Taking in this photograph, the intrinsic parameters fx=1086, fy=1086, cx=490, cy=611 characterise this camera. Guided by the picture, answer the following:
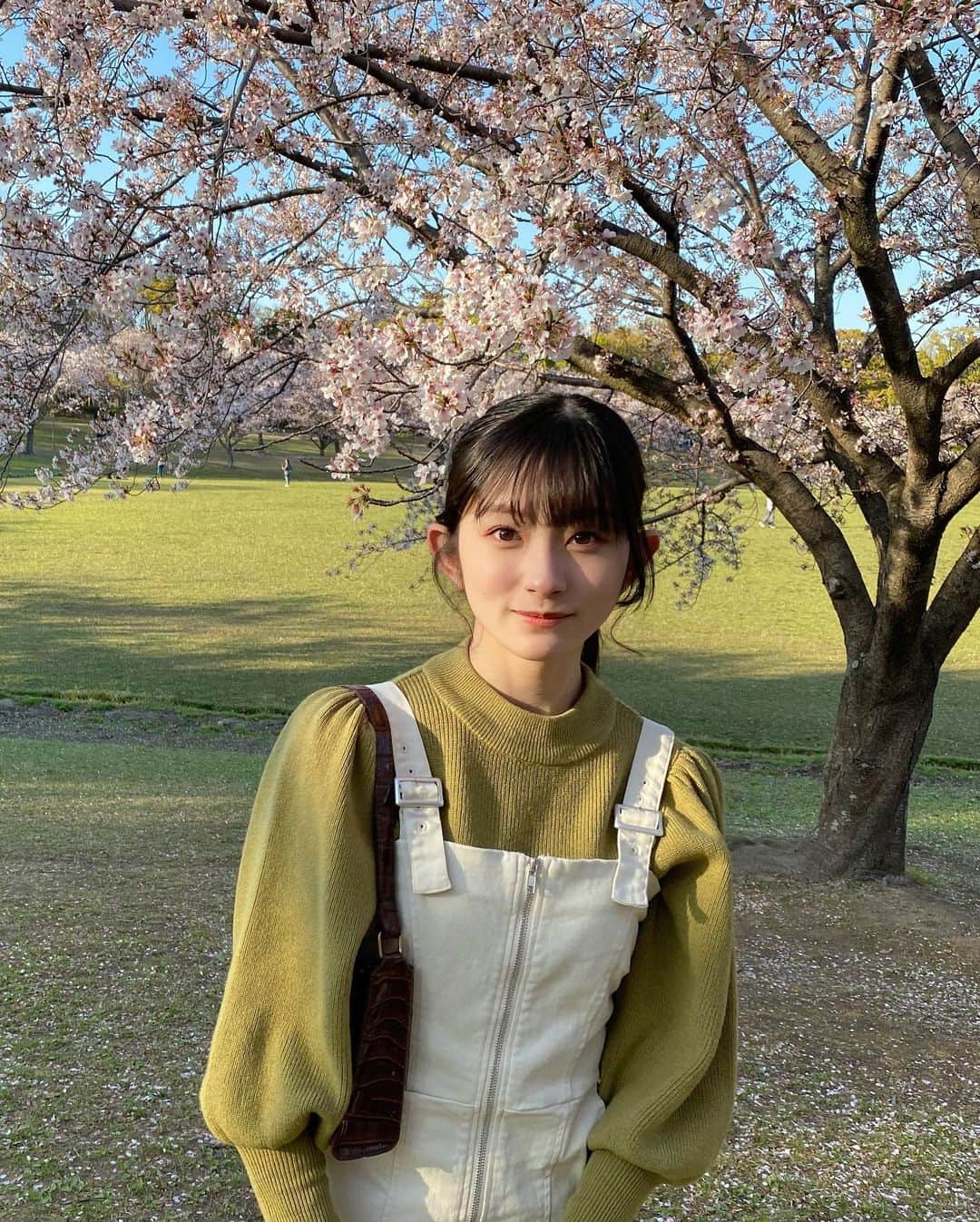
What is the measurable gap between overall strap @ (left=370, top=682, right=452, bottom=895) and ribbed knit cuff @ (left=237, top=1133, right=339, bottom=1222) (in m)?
0.28

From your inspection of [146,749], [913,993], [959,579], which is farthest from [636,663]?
[913,993]

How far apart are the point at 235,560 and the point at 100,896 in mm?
19197

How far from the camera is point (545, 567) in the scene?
118 centimetres

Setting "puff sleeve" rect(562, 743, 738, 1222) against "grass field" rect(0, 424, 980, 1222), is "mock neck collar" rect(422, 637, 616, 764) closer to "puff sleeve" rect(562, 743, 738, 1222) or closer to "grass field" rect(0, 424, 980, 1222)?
"puff sleeve" rect(562, 743, 738, 1222)

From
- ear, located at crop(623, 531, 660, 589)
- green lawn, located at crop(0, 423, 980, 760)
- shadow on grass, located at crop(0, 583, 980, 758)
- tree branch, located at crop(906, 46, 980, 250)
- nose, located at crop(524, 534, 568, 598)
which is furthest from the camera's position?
green lawn, located at crop(0, 423, 980, 760)

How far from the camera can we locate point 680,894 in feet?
4.00

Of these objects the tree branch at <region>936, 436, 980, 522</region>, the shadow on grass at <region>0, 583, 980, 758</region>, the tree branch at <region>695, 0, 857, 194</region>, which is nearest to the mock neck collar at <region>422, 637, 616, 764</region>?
the tree branch at <region>695, 0, 857, 194</region>

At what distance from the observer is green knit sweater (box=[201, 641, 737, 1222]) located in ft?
3.54

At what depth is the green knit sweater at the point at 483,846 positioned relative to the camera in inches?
42.4

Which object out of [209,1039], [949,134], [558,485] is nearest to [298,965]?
[558,485]

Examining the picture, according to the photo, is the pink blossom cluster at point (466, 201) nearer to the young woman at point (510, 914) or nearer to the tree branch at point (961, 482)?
the tree branch at point (961, 482)

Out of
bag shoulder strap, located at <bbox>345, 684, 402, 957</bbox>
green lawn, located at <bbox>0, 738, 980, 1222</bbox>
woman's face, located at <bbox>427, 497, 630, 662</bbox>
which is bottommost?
green lawn, located at <bbox>0, 738, 980, 1222</bbox>

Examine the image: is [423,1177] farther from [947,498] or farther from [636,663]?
[636,663]

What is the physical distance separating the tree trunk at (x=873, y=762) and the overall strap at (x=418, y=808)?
14.1ft
